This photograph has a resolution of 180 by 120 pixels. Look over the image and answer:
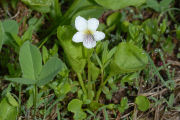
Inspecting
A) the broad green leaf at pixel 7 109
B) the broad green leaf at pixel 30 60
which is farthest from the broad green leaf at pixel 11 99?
the broad green leaf at pixel 30 60

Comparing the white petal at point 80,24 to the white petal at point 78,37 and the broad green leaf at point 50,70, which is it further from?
the broad green leaf at point 50,70

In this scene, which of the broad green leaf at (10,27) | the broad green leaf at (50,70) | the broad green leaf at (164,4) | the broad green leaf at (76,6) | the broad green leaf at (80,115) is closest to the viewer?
the broad green leaf at (50,70)

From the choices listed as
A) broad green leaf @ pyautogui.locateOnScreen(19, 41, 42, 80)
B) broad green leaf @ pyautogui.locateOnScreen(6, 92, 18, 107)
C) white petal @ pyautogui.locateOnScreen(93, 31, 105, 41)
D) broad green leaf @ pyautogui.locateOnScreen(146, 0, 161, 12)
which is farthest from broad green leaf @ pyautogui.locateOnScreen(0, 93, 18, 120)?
broad green leaf @ pyautogui.locateOnScreen(146, 0, 161, 12)

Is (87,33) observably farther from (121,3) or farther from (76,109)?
(76,109)

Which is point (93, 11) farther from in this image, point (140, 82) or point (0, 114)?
point (0, 114)

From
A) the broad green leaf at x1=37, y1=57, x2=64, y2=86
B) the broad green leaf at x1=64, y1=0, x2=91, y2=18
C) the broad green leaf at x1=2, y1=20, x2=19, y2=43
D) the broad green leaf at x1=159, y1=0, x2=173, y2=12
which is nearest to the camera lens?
the broad green leaf at x1=37, y1=57, x2=64, y2=86

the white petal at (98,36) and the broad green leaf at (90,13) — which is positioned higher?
the broad green leaf at (90,13)

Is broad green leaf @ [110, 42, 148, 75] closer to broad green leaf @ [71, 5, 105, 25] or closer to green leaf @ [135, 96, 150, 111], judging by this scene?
green leaf @ [135, 96, 150, 111]

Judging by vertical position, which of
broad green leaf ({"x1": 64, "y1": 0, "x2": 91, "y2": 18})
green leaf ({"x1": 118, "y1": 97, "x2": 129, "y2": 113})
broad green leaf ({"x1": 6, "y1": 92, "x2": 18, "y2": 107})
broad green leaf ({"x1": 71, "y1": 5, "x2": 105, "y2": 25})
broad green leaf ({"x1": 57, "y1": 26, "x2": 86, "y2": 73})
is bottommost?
green leaf ({"x1": 118, "y1": 97, "x2": 129, "y2": 113})
